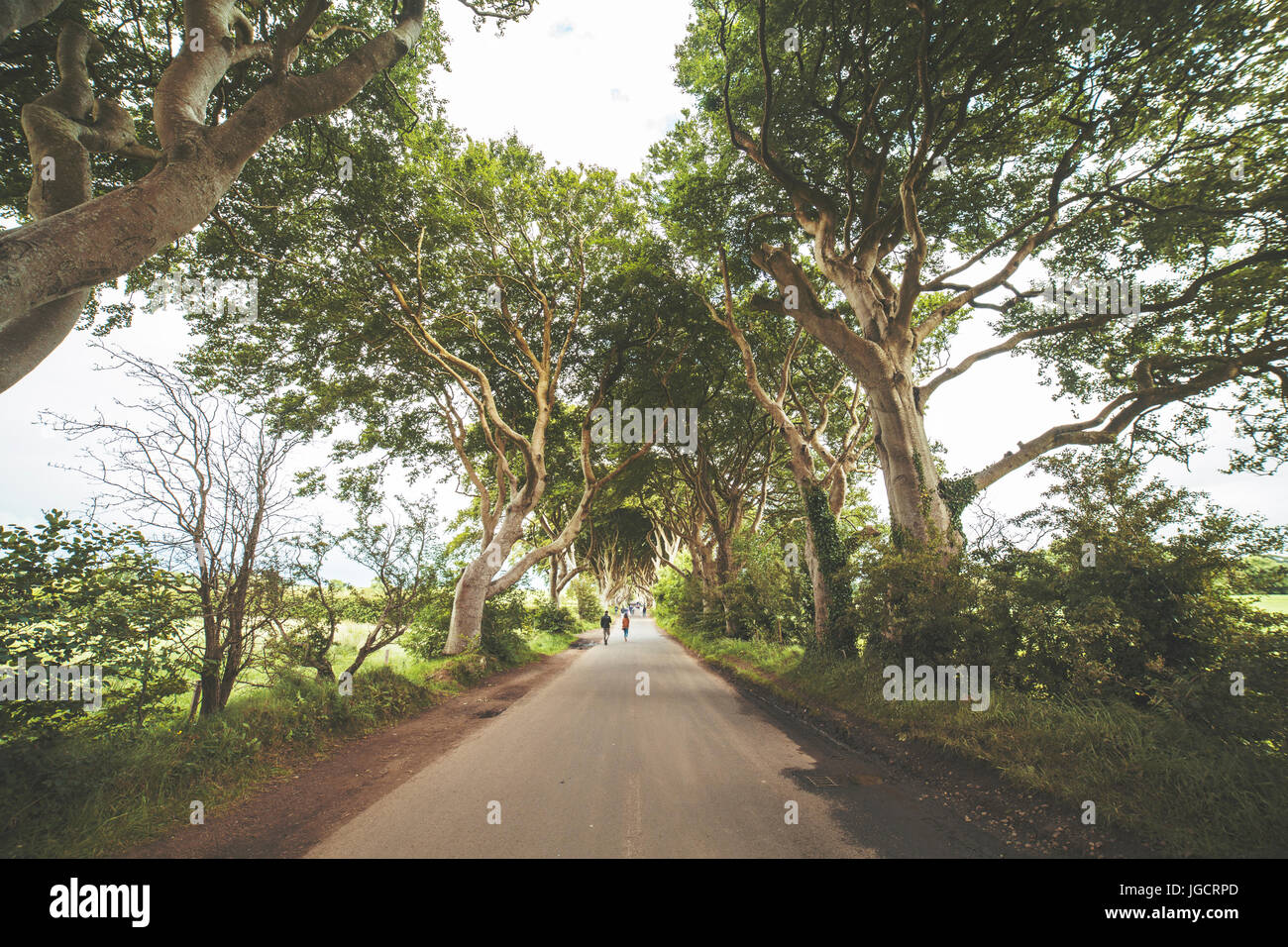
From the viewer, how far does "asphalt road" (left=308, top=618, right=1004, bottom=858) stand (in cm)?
354

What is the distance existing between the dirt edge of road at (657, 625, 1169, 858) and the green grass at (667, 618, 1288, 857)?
0.31 feet

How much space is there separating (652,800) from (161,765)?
451 cm

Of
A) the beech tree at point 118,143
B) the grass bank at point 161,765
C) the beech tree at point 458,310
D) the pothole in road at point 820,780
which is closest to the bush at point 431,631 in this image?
the beech tree at point 458,310

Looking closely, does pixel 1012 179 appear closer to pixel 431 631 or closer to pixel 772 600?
pixel 772 600

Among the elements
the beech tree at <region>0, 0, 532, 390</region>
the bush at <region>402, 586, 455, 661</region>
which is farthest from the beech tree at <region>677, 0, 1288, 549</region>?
the bush at <region>402, 586, 455, 661</region>

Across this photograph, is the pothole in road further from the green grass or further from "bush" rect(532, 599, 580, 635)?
A: "bush" rect(532, 599, 580, 635)

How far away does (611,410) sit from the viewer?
664 inches

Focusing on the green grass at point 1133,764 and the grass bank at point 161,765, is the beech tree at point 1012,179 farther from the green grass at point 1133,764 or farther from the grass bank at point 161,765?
the grass bank at point 161,765

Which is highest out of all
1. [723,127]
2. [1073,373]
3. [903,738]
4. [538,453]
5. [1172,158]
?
[723,127]

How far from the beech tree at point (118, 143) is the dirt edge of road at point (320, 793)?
4.00 meters
